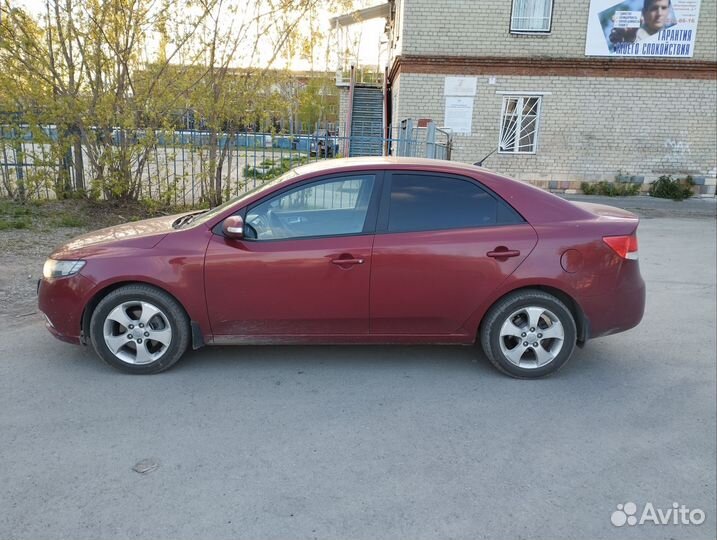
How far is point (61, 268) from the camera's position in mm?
3928

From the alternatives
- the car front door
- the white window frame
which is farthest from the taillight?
the white window frame

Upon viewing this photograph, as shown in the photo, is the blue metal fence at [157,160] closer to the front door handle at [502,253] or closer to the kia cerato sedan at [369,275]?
the kia cerato sedan at [369,275]

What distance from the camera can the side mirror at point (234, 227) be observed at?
3.80 m

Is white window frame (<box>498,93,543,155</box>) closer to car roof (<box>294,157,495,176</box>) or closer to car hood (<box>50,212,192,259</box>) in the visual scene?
car roof (<box>294,157,495,176</box>)

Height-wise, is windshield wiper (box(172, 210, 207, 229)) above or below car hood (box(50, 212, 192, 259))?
above

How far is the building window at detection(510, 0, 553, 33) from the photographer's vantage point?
47.3 feet

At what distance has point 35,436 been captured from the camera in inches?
123

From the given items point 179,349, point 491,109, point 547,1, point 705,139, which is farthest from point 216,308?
point 705,139

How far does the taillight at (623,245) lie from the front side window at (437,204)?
86 cm

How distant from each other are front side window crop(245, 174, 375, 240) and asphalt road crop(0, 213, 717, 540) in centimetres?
107

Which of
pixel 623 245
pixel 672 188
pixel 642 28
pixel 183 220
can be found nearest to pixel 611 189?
pixel 672 188

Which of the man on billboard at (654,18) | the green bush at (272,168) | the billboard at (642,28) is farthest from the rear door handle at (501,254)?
the man on billboard at (654,18)

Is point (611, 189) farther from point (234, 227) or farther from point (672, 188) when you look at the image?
point (234, 227)

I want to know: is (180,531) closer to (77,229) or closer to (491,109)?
(77,229)
